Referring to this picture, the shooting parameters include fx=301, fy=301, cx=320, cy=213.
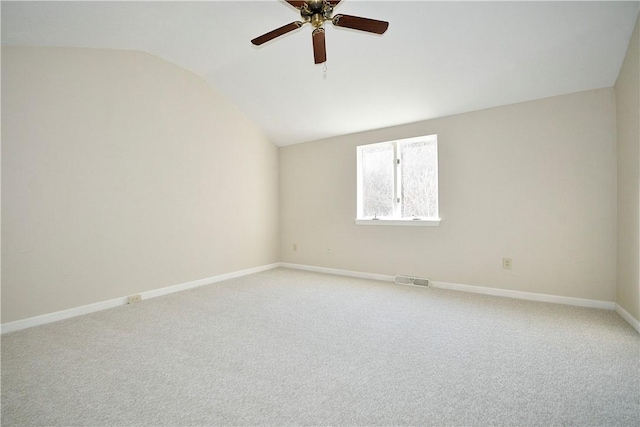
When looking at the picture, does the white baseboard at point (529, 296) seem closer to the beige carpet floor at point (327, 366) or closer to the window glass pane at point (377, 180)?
the beige carpet floor at point (327, 366)

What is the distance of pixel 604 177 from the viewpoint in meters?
2.80

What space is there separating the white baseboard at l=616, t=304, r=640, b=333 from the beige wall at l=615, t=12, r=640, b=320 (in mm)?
35

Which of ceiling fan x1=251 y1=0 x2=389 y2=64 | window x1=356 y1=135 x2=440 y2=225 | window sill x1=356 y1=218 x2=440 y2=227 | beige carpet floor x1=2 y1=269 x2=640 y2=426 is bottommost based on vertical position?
beige carpet floor x1=2 y1=269 x2=640 y2=426

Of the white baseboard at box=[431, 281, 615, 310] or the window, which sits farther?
the window

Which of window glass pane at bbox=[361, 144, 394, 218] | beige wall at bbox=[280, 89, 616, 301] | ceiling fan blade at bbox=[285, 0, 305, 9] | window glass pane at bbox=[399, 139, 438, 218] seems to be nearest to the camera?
ceiling fan blade at bbox=[285, 0, 305, 9]

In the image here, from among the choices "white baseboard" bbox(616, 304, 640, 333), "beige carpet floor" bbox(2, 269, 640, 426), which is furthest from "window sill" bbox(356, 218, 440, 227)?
"white baseboard" bbox(616, 304, 640, 333)

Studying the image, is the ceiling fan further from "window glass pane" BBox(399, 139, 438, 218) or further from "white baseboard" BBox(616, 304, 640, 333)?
"white baseboard" BBox(616, 304, 640, 333)

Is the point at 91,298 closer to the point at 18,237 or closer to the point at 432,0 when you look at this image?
the point at 18,237

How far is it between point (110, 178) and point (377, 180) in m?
3.22

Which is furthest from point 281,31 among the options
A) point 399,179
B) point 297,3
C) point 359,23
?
point 399,179

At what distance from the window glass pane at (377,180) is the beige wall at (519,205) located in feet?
0.60

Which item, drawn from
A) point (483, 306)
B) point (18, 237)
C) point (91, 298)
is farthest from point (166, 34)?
point (483, 306)

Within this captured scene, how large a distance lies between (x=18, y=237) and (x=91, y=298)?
802 millimetres

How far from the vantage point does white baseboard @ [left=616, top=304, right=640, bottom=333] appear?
2303 millimetres
